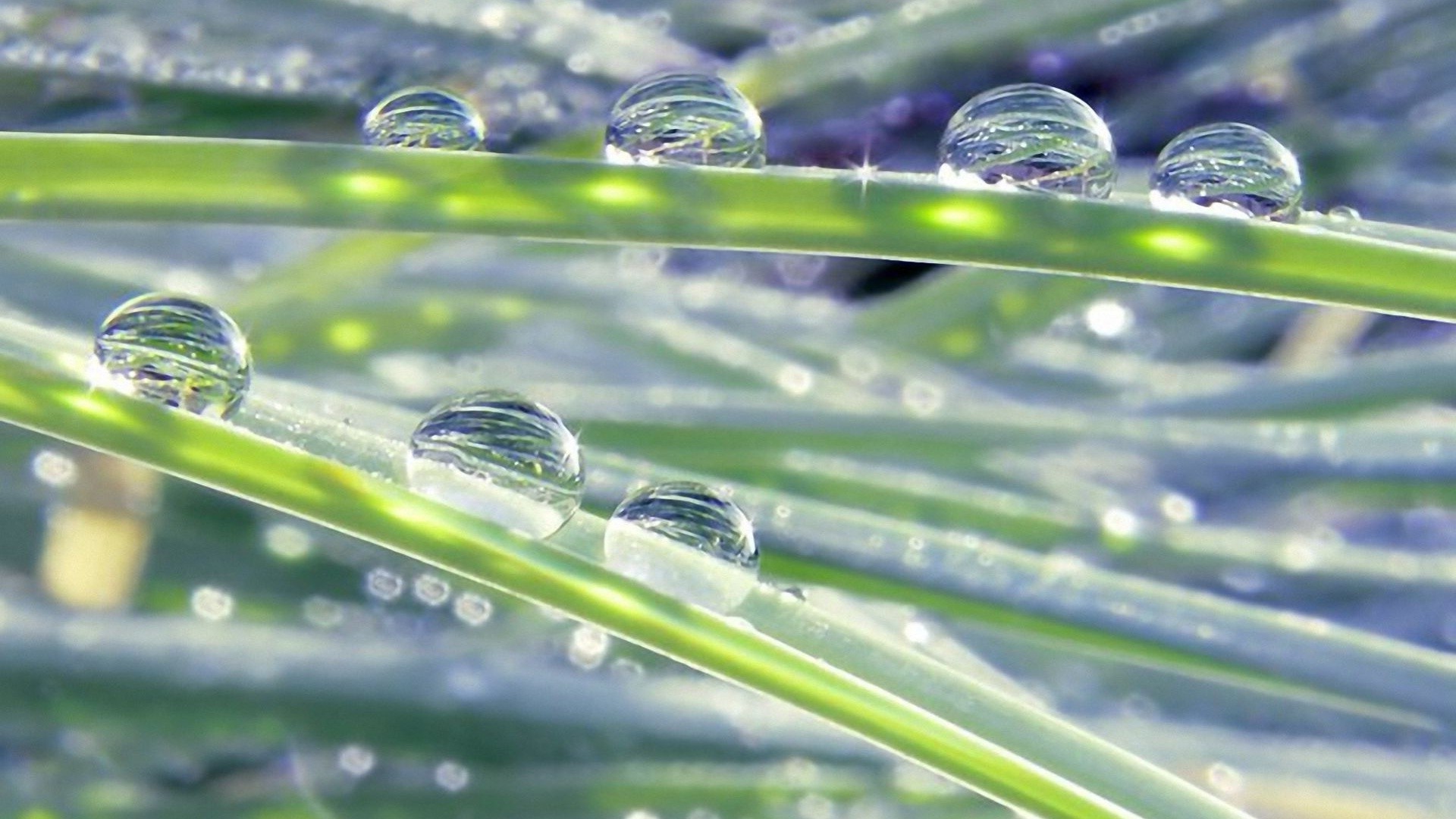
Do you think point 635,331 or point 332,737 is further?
point 635,331

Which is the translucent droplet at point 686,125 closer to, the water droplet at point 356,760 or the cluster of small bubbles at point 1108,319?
the water droplet at point 356,760

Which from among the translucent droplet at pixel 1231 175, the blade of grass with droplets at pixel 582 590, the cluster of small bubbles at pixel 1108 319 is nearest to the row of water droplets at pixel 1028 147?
the translucent droplet at pixel 1231 175

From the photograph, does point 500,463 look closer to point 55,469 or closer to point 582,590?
point 582,590

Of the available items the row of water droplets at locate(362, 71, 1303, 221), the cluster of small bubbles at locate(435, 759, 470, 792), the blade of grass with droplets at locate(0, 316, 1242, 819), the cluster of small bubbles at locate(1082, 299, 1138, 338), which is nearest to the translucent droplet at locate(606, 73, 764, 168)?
the row of water droplets at locate(362, 71, 1303, 221)

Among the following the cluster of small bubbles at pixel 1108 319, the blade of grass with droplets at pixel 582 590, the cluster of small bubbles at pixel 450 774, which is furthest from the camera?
the cluster of small bubbles at pixel 1108 319

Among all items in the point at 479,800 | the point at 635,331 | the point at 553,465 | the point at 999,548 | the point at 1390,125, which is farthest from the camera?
the point at 1390,125

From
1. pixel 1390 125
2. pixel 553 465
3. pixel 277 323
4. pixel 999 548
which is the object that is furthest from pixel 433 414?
pixel 1390 125

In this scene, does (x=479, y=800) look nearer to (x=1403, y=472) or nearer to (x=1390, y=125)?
(x=1403, y=472)
